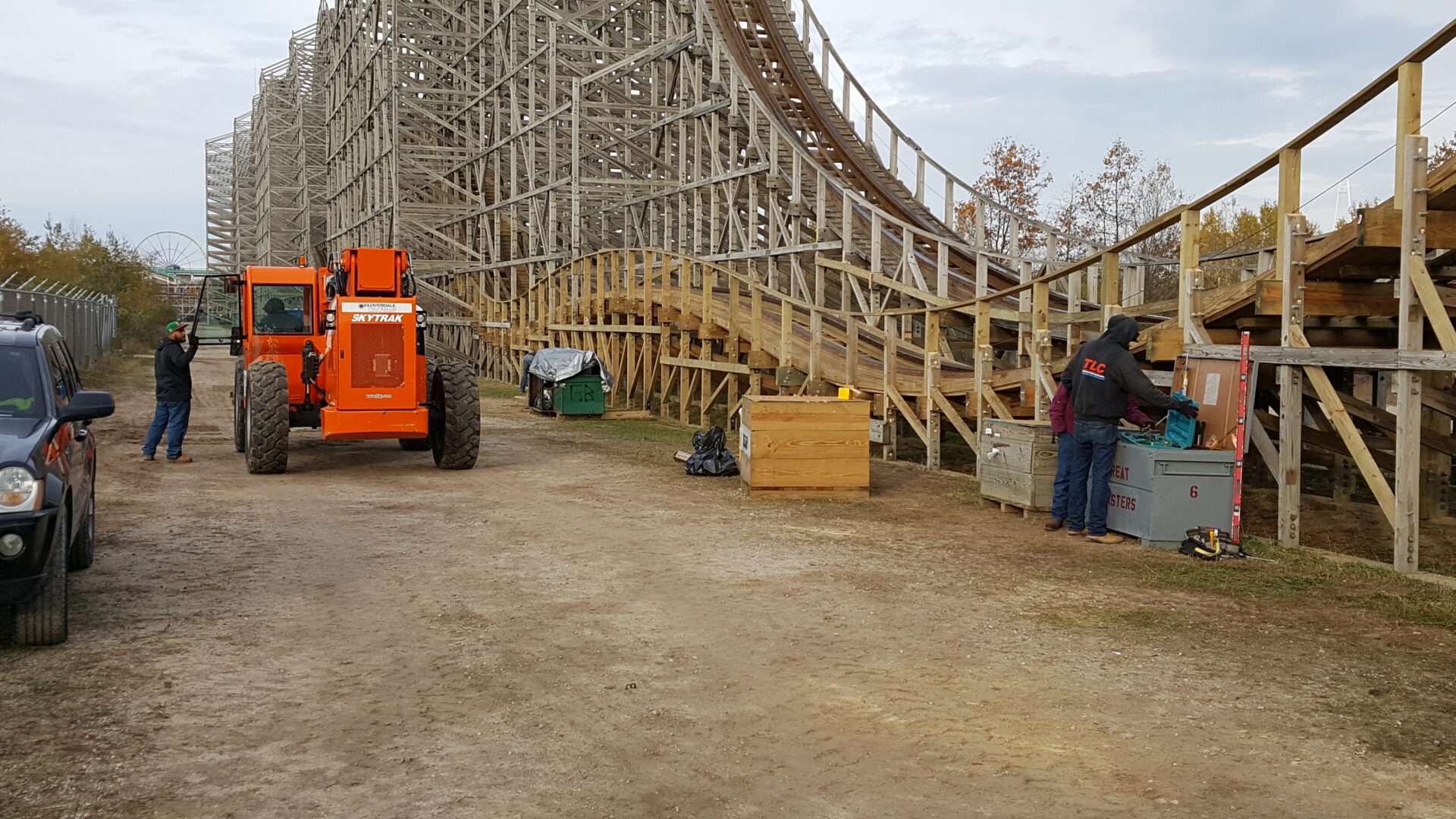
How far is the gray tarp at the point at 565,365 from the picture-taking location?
21984mm

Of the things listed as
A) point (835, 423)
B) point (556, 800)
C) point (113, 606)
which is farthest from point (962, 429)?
point (556, 800)

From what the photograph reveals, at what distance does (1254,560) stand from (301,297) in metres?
11.3

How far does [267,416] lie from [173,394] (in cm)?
226

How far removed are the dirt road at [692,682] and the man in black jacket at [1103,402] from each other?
0.43m

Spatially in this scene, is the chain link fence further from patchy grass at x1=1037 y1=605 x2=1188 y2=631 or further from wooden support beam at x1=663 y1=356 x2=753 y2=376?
patchy grass at x1=1037 y1=605 x2=1188 y2=631

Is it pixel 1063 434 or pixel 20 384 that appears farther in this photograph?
pixel 1063 434

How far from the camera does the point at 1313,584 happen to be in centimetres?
820

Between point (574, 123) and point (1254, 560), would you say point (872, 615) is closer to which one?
point (1254, 560)

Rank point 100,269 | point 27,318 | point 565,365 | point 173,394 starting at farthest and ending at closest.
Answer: point 100,269 → point 565,365 → point 173,394 → point 27,318

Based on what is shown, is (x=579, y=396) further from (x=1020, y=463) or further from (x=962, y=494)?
(x=1020, y=463)

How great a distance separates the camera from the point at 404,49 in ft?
146

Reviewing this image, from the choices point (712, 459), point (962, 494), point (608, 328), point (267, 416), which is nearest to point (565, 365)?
point (608, 328)

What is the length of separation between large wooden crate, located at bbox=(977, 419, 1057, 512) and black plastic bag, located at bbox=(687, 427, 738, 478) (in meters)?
3.14

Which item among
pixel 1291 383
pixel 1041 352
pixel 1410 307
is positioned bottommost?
pixel 1291 383
